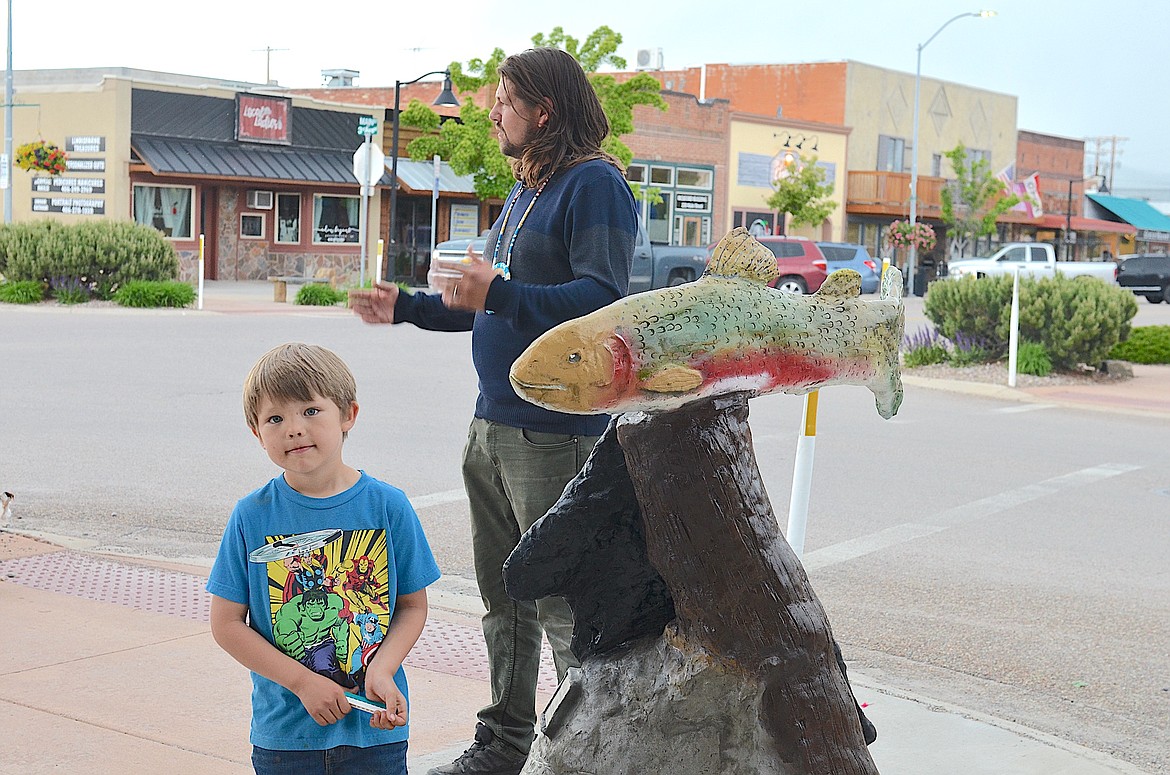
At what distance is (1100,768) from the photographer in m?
4.30

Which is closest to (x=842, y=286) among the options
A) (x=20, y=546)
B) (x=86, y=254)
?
(x=20, y=546)

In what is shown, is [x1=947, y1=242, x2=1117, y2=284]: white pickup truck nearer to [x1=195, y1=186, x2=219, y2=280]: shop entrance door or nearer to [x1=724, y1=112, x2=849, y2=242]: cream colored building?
[x1=724, y1=112, x2=849, y2=242]: cream colored building

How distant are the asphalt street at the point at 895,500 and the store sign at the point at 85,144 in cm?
1812

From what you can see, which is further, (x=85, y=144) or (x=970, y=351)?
(x=85, y=144)

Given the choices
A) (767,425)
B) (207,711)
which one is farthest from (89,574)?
(767,425)

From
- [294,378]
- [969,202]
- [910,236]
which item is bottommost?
[294,378]

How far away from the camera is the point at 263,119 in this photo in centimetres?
3456

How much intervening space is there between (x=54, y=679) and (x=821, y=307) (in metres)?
3.19

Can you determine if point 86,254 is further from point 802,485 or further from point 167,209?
point 802,485

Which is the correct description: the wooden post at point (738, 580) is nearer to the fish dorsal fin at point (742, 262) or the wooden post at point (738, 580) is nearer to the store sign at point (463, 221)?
the fish dorsal fin at point (742, 262)

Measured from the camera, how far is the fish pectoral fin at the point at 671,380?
2408 millimetres

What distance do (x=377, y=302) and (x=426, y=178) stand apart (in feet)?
114

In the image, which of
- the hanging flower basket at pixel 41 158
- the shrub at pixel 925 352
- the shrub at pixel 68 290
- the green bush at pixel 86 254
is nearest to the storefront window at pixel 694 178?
the hanging flower basket at pixel 41 158

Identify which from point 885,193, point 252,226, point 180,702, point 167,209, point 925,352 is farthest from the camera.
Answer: point 885,193
